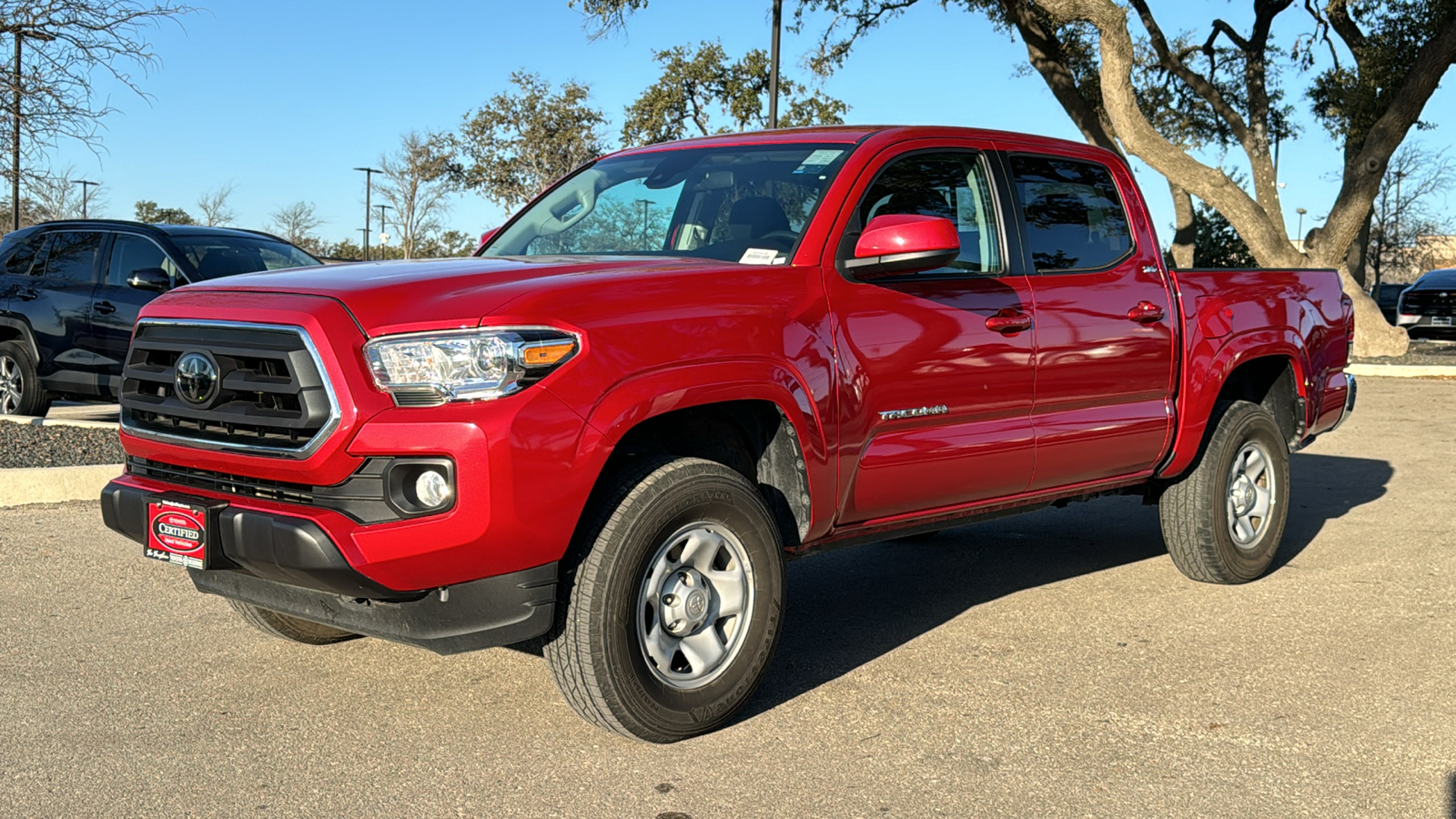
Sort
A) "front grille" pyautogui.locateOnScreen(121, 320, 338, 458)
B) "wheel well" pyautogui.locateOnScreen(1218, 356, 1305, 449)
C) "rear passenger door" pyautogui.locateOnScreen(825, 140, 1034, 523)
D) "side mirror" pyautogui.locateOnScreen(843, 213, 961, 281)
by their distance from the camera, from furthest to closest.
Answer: "wheel well" pyautogui.locateOnScreen(1218, 356, 1305, 449) < "rear passenger door" pyautogui.locateOnScreen(825, 140, 1034, 523) < "side mirror" pyautogui.locateOnScreen(843, 213, 961, 281) < "front grille" pyautogui.locateOnScreen(121, 320, 338, 458)

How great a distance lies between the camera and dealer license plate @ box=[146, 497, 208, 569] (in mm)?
3754

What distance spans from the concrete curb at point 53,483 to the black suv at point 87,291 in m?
3.09

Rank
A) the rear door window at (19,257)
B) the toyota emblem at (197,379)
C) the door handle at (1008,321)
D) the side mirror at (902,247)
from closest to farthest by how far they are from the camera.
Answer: the toyota emblem at (197,379) → the side mirror at (902,247) → the door handle at (1008,321) → the rear door window at (19,257)

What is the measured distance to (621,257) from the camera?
4.63m

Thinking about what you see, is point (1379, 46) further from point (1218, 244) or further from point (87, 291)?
point (87, 291)

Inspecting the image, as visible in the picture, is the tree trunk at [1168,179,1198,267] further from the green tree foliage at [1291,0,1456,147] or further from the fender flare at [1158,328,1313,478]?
the fender flare at [1158,328,1313,478]

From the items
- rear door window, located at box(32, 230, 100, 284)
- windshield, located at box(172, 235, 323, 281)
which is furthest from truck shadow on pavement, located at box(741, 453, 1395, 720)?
rear door window, located at box(32, 230, 100, 284)

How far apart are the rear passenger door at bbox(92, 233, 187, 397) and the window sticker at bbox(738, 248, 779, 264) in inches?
300

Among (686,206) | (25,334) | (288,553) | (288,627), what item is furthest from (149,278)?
(288,553)

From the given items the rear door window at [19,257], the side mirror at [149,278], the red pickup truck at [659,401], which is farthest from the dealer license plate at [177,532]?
the rear door window at [19,257]

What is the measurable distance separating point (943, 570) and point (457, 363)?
12.0 feet

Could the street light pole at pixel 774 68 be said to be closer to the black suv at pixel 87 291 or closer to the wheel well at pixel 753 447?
the black suv at pixel 87 291

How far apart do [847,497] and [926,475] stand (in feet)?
1.29

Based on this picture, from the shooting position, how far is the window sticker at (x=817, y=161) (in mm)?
4793
